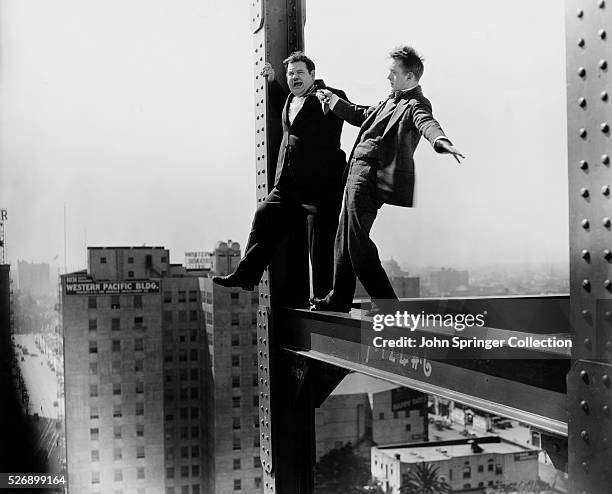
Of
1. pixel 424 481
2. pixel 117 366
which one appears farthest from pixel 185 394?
pixel 424 481

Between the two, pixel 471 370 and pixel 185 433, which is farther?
pixel 185 433

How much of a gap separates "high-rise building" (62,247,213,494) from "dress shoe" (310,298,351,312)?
2295 cm

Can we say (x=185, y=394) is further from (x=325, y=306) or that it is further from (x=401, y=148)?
(x=401, y=148)

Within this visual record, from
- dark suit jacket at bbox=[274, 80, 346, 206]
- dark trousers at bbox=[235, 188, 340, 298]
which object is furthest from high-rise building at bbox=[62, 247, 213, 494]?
dark suit jacket at bbox=[274, 80, 346, 206]

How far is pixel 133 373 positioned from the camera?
2953 cm

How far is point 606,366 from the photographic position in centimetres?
183

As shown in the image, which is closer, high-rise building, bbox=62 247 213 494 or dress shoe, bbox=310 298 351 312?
dress shoe, bbox=310 298 351 312

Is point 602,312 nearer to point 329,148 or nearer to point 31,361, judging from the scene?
point 329,148

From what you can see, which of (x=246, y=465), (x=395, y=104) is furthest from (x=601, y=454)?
(x=246, y=465)

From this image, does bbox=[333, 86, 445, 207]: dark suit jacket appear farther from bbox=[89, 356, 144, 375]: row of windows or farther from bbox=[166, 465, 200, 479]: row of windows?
bbox=[166, 465, 200, 479]: row of windows

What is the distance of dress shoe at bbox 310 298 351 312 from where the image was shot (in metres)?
3.87

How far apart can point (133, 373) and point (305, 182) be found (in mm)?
27069

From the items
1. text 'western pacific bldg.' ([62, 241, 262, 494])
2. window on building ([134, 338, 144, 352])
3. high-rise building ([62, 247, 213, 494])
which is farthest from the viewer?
window on building ([134, 338, 144, 352])

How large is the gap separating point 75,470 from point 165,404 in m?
4.97
